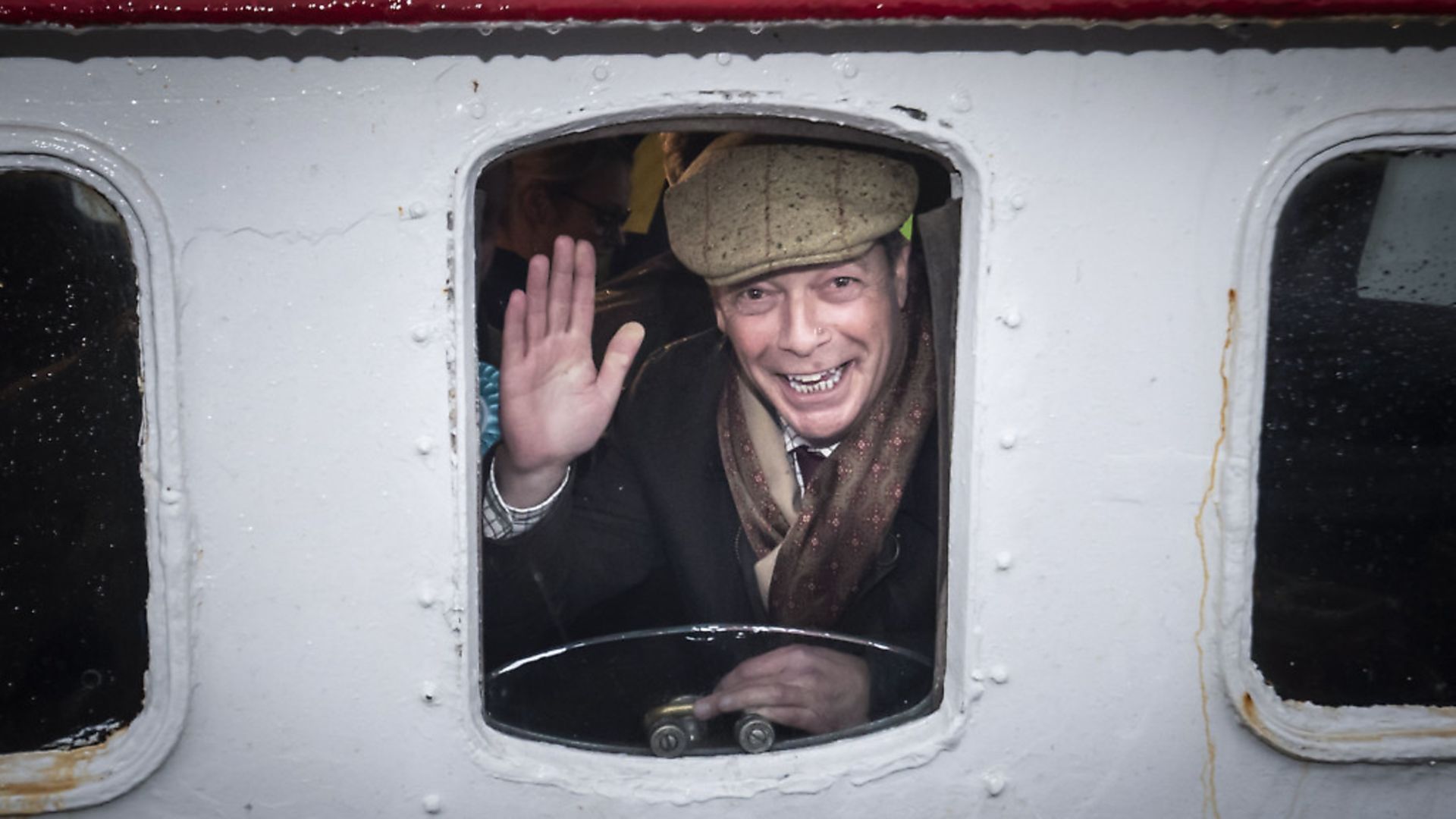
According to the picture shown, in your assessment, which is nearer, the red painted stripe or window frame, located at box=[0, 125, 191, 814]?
the red painted stripe

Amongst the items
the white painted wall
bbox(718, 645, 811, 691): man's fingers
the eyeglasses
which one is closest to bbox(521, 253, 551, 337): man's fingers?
the white painted wall

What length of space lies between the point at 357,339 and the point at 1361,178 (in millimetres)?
1538

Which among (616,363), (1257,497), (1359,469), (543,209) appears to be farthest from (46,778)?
(1359,469)

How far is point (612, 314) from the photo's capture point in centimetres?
192

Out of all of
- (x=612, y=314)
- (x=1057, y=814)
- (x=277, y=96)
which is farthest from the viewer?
(x=612, y=314)

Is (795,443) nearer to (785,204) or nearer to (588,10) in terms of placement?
(785,204)

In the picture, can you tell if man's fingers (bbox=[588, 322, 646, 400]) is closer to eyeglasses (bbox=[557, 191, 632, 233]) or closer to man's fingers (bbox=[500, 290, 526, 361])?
man's fingers (bbox=[500, 290, 526, 361])

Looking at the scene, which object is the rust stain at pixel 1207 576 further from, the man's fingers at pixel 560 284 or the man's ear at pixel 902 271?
the man's fingers at pixel 560 284

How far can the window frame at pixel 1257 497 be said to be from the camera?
1523 millimetres

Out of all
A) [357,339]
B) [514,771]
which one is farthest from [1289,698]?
[357,339]

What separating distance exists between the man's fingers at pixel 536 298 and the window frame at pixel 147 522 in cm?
55

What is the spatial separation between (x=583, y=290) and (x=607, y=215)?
44 cm

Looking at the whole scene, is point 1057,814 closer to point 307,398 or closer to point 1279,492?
point 1279,492

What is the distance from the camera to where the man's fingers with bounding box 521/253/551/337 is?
1.76m
